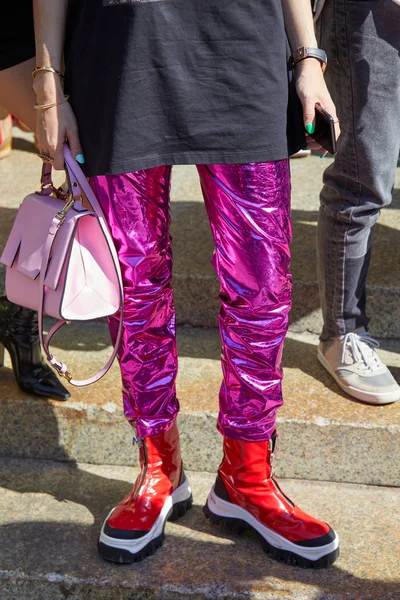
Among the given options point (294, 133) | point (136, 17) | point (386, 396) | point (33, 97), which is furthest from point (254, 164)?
point (386, 396)

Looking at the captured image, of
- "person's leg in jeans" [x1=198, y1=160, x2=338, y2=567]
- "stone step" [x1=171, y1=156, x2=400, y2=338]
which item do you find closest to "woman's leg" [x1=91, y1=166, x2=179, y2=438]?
"person's leg in jeans" [x1=198, y1=160, x2=338, y2=567]

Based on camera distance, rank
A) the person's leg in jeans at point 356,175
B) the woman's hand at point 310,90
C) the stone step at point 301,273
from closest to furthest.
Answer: the woman's hand at point 310,90
the person's leg in jeans at point 356,175
the stone step at point 301,273

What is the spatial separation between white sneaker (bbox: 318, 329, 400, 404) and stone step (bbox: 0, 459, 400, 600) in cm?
28

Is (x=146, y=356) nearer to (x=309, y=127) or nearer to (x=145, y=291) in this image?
(x=145, y=291)

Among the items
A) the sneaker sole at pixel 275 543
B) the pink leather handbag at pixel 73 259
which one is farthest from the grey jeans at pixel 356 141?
the pink leather handbag at pixel 73 259

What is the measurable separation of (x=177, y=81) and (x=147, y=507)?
42.1 inches

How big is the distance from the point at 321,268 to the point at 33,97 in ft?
3.39

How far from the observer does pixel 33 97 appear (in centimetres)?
190

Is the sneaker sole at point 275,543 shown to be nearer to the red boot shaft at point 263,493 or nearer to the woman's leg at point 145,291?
the red boot shaft at point 263,493

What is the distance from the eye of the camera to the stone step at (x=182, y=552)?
1911 mm

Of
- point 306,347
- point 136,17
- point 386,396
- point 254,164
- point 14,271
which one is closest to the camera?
point 136,17

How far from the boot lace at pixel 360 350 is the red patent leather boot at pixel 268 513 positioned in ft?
1.85

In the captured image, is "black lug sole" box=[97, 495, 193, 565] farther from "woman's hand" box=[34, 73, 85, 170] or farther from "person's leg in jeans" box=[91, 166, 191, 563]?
"woman's hand" box=[34, 73, 85, 170]

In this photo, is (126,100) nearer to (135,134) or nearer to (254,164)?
(135,134)
